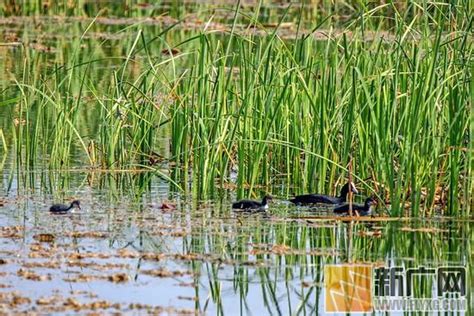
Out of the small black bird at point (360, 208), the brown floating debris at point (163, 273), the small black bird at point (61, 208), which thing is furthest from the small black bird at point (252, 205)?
the brown floating debris at point (163, 273)

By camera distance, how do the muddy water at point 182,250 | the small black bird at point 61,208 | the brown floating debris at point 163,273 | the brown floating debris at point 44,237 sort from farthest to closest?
the small black bird at point 61,208
the brown floating debris at point 44,237
the brown floating debris at point 163,273
the muddy water at point 182,250

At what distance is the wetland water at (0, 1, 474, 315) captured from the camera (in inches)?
261

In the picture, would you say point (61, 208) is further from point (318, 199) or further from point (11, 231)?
point (318, 199)

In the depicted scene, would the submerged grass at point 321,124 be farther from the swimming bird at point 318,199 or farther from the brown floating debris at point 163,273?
the brown floating debris at point 163,273

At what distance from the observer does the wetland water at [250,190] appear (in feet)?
21.8

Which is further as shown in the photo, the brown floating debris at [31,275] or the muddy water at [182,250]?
the brown floating debris at [31,275]

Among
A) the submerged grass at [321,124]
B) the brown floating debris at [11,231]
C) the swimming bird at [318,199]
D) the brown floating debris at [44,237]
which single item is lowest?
the swimming bird at [318,199]

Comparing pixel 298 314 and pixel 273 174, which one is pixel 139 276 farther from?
pixel 273 174

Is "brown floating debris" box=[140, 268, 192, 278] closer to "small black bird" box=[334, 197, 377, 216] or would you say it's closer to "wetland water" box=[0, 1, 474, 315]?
"wetland water" box=[0, 1, 474, 315]

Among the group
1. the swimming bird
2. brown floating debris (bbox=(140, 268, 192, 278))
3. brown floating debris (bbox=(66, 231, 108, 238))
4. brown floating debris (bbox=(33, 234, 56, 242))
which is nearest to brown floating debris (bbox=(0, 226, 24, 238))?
brown floating debris (bbox=(33, 234, 56, 242))

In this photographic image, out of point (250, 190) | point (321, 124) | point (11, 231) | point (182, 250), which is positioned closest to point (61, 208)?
point (11, 231)

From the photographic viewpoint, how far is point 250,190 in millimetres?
8992

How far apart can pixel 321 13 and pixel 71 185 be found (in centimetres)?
1275

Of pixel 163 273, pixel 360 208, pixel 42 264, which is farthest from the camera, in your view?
pixel 360 208
